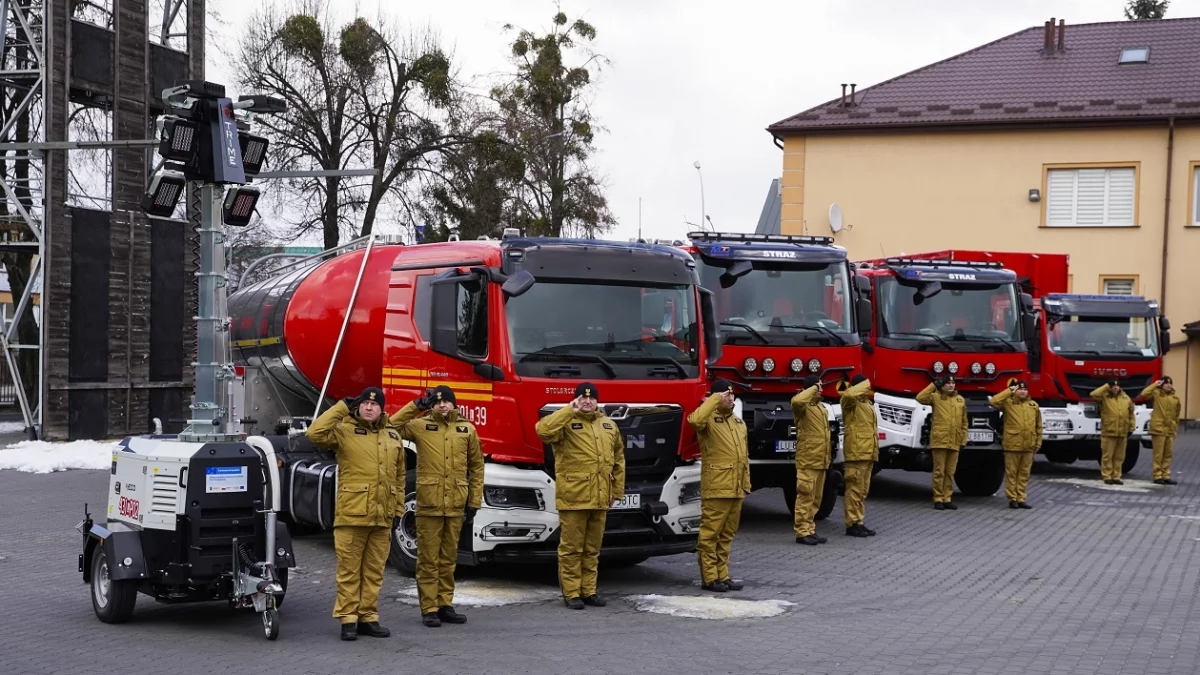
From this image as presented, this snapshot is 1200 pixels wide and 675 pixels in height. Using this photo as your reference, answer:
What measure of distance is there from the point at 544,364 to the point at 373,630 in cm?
273

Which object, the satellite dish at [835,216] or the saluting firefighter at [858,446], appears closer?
the saluting firefighter at [858,446]

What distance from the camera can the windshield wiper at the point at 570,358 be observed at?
35.0 feet

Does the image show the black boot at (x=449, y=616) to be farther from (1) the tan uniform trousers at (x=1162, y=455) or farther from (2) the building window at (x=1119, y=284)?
(2) the building window at (x=1119, y=284)

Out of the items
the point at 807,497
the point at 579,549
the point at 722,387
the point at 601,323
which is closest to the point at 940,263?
the point at 807,497

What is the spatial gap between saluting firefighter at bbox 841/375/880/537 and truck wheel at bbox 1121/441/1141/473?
9029 mm

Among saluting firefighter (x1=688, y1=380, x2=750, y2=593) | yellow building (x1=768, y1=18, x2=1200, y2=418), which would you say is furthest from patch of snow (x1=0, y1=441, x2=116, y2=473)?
yellow building (x1=768, y1=18, x2=1200, y2=418)

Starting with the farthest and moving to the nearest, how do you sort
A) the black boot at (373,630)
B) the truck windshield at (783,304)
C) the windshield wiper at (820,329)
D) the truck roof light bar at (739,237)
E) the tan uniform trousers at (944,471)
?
the tan uniform trousers at (944,471) < the truck roof light bar at (739,237) < the windshield wiper at (820,329) < the truck windshield at (783,304) < the black boot at (373,630)

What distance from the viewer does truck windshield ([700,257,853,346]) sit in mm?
14594

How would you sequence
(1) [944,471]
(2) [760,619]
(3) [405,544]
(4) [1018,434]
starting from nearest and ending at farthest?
(2) [760,619] < (3) [405,544] < (1) [944,471] < (4) [1018,434]

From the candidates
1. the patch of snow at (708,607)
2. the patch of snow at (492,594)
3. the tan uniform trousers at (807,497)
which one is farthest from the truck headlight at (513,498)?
the tan uniform trousers at (807,497)

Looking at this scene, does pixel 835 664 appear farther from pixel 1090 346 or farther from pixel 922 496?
pixel 1090 346

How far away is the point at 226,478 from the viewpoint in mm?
8930

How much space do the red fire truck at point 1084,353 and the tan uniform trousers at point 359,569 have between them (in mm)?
13860

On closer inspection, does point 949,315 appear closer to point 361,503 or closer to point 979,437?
point 979,437
